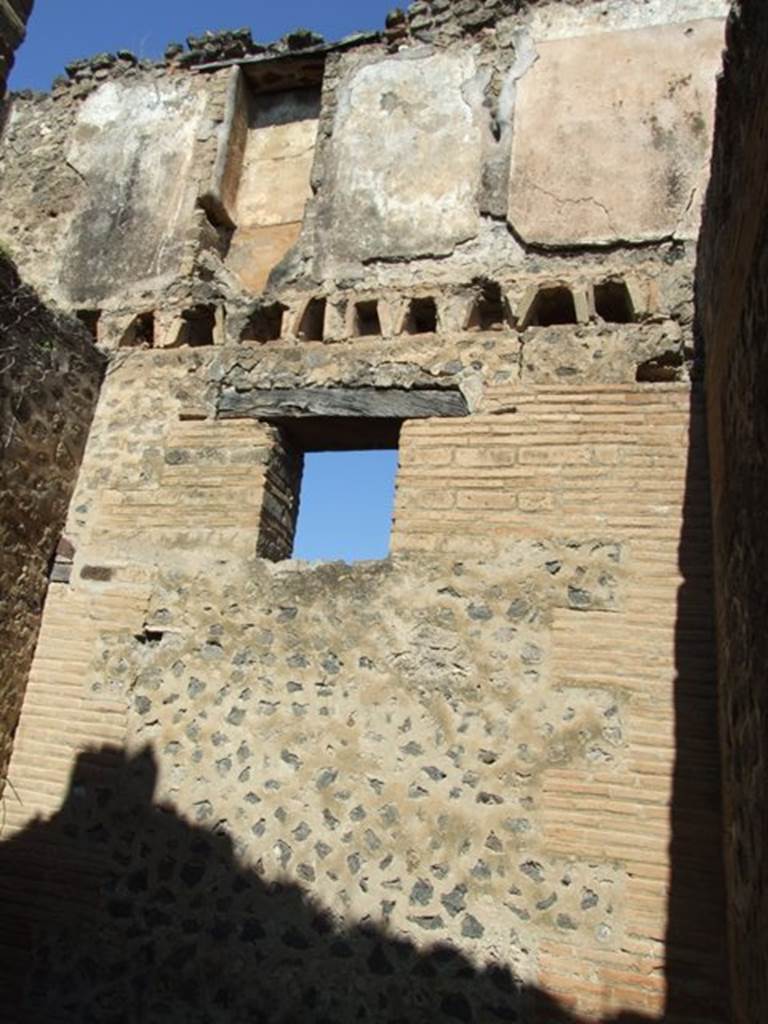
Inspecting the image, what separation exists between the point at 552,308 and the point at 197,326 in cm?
233

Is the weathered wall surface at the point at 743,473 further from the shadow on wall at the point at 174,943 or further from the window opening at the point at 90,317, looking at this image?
the window opening at the point at 90,317

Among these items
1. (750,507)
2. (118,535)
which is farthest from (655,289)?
→ (118,535)

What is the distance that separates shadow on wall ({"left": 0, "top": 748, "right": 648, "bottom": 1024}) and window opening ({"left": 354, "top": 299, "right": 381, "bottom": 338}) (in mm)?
2803

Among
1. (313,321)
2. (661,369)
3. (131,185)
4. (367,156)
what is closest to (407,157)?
(367,156)

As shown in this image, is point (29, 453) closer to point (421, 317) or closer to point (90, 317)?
point (90, 317)

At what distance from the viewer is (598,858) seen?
13.0 ft

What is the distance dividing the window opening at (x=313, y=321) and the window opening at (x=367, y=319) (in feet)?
0.71

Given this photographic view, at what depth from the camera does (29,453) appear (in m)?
5.38

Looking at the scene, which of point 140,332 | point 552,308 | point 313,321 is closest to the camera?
point 552,308

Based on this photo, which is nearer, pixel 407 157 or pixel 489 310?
pixel 489 310

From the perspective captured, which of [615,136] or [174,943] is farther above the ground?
[615,136]

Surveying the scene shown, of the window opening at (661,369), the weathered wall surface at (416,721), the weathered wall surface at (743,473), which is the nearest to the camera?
the weathered wall surface at (743,473)

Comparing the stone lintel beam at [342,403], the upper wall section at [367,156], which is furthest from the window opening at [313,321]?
the stone lintel beam at [342,403]

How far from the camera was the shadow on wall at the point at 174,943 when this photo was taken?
13.1 feet
